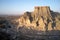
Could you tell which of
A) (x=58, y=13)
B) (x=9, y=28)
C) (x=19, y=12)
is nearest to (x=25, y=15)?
(x=19, y=12)

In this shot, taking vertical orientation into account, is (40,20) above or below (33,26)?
above

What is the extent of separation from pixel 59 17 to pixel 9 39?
1.29 metres

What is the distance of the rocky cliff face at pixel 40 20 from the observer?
4711 millimetres

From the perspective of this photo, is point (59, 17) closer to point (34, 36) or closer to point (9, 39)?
point (34, 36)

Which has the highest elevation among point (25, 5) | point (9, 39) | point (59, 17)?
point (25, 5)

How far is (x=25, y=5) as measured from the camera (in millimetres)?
4848

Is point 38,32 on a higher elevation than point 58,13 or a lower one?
lower

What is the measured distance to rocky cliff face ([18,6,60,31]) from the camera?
185 inches

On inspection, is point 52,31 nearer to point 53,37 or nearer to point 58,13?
point 53,37

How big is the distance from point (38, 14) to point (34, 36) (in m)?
0.54

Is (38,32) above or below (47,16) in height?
below

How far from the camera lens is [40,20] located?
15.7 ft

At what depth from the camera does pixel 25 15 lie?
4.75 metres

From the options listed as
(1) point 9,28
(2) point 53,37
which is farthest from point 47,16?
(1) point 9,28
